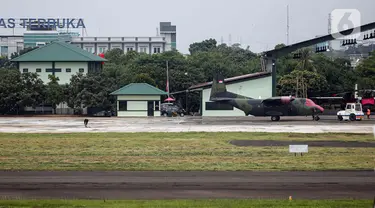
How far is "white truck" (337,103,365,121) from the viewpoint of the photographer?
196 ft

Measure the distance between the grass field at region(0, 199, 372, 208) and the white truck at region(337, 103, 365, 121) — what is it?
4372cm

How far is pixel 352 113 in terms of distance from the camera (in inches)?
2355

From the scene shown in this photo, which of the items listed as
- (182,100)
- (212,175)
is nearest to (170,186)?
(212,175)

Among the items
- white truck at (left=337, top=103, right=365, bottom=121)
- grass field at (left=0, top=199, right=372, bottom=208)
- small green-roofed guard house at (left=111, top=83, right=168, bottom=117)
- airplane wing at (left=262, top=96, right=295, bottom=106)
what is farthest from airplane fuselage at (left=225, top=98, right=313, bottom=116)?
grass field at (left=0, top=199, right=372, bottom=208)

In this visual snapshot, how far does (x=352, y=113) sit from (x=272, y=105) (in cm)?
855

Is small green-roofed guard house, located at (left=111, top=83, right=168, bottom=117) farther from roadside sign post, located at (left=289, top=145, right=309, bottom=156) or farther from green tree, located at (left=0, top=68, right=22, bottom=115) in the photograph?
roadside sign post, located at (left=289, top=145, right=309, bottom=156)

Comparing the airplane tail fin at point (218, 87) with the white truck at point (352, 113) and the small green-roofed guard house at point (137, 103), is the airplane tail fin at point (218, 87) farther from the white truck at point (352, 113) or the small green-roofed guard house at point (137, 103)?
the small green-roofed guard house at point (137, 103)

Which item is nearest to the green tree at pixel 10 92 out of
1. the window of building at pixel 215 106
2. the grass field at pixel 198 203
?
the window of building at pixel 215 106

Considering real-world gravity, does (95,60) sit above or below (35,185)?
above

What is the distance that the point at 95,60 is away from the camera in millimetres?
92438

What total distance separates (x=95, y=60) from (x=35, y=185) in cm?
7254

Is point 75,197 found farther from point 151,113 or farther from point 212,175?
point 151,113

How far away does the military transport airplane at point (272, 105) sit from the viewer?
58.1m

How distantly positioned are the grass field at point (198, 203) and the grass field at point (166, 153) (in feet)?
25.7
